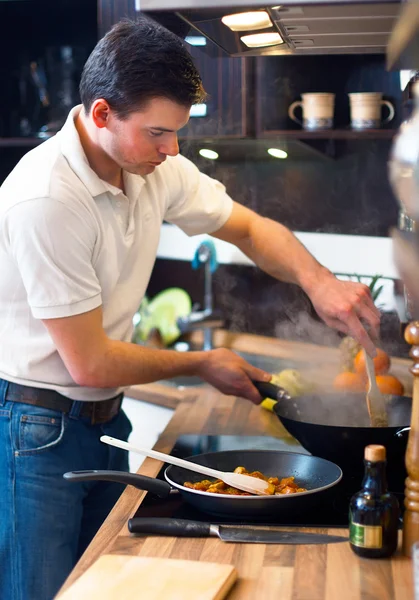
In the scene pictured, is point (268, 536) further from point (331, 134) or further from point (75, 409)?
point (331, 134)

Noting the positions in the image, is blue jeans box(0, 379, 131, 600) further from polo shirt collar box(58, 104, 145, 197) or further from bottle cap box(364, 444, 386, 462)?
bottle cap box(364, 444, 386, 462)

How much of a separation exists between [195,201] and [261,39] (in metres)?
0.55

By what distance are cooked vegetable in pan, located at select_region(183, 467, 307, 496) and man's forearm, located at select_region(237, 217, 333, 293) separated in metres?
0.57

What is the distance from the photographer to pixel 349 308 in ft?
5.59

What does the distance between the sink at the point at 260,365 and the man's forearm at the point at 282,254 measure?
63 centimetres

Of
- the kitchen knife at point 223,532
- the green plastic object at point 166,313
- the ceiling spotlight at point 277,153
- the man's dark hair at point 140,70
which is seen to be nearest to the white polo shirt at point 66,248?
the man's dark hair at point 140,70

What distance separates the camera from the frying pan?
1.25m

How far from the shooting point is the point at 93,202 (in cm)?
160

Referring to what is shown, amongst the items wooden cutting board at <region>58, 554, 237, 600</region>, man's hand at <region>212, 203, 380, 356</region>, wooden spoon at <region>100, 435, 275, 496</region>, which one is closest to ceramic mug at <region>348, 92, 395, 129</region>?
man's hand at <region>212, 203, 380, 356</region>

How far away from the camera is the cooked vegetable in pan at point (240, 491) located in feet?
4.35

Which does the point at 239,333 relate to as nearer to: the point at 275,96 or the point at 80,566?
the point at 275,96

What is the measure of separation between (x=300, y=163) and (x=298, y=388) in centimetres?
114

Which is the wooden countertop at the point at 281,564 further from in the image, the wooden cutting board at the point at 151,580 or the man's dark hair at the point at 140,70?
the man's dark hair at the point at 140,70

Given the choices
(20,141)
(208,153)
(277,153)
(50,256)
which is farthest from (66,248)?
(20,141)
